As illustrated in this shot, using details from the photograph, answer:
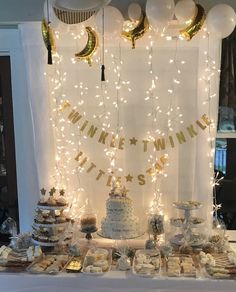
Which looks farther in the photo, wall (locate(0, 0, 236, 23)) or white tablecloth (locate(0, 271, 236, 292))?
wall (locate(0, 0, 236, 23))

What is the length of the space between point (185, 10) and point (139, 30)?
28 centimetres

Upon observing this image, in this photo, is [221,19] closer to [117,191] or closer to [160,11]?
[160,11]

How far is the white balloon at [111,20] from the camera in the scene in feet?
7.11

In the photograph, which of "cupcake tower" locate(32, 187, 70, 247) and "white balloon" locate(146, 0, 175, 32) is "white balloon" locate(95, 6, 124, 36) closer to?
"white balloon" locate(146, 0, 175, 32)

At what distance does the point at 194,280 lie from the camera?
201cm

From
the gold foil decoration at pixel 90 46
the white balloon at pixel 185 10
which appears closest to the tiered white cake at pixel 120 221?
the gold foil decoration at pixel 90 46

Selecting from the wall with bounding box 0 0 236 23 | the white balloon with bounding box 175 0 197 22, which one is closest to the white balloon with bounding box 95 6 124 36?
the white balloon with bounding box 175 0 197 22

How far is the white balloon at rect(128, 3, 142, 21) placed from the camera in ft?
7.28

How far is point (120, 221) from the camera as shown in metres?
2.26

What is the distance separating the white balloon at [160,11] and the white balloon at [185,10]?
4 cm

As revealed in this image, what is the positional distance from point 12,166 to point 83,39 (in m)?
1.06

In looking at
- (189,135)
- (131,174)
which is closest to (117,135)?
(131,174)

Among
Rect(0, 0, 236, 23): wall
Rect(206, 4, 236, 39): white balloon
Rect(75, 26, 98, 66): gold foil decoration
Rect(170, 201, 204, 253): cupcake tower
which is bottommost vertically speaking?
Rect(170, 201, 204, 253): cupcake tower

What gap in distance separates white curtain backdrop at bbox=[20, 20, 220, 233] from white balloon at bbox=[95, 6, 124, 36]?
0.77 ft
